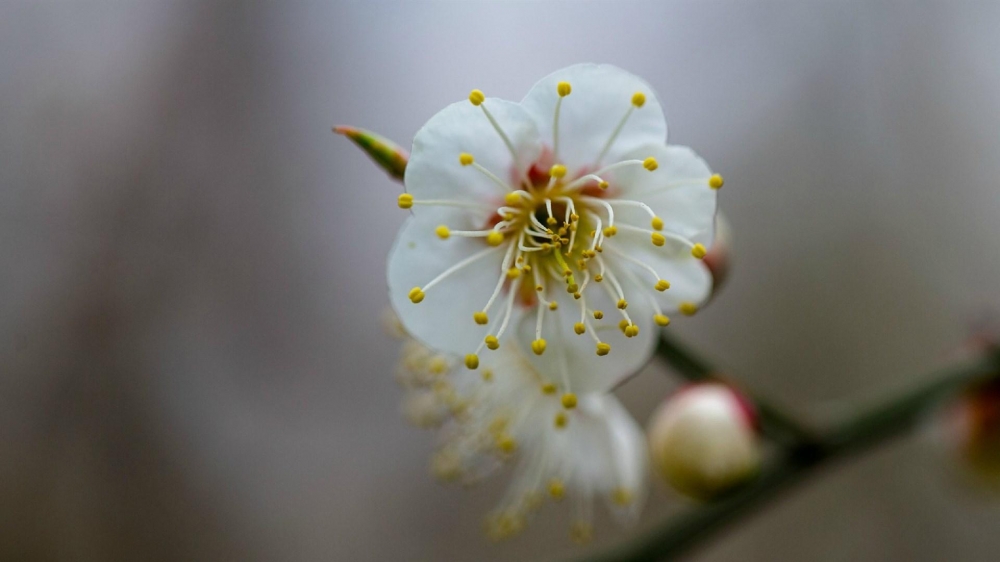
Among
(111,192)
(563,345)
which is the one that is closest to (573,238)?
(563,345)

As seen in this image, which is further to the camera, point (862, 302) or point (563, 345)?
point (862, 302)

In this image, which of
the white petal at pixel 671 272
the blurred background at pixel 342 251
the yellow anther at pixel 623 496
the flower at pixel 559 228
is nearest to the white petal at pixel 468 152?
the flower at pixel 559 228

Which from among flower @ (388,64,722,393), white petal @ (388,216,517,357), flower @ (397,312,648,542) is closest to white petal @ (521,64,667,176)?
flower @ (388,64,722,393)

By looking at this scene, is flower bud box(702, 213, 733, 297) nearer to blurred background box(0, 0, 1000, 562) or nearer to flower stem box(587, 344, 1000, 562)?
flower stem box(587, 344, 1000, 562)

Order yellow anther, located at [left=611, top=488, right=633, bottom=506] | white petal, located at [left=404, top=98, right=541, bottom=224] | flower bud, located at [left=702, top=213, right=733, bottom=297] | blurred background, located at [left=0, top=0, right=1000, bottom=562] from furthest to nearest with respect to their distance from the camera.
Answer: blurred background, located at [left=0, top=0, right=1000, bottom=562]
yellow anther, located at [left=611, top=488, right=633, bottom=506]
flower bud, located at [left=702, top=213, right=733, bottom=297]
white petal, located at [left=404, top=98, right=541, bottom=224]

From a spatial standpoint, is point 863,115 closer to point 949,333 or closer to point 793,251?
point 793,251

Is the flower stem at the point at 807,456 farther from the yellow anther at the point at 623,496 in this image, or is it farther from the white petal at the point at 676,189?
the white petal at the point at 676,189

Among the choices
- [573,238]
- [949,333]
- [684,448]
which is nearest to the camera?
[573,238]

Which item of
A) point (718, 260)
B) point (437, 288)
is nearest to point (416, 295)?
point (437, 288)
